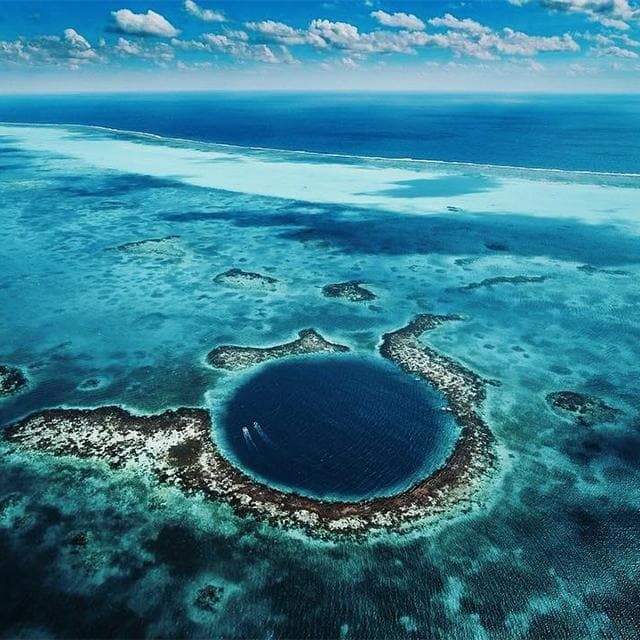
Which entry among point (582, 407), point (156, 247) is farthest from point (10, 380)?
point (582, 407)

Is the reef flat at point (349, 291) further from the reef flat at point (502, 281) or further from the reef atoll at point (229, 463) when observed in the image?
the reef atoll at point (229, 463)

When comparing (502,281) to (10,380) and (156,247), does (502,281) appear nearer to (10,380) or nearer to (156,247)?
(156,247)

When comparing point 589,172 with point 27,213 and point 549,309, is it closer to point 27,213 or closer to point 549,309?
point 549,309

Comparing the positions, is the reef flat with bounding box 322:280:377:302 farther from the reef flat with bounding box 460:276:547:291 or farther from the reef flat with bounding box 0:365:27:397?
the reef flat with bounding box 0:365:27:397

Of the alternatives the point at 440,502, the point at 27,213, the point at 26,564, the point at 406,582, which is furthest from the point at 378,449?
the point at 27,213

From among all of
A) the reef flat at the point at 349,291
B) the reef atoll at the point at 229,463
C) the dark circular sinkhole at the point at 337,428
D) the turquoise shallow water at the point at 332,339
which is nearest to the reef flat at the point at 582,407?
the turquoise shallow water at the point at 332,339

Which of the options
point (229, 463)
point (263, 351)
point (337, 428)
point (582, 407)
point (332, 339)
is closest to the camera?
point (229, 463)

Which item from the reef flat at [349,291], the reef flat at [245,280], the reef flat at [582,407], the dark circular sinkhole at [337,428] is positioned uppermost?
the dark circular sinkhole at [337,428]

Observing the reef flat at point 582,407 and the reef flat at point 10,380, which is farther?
the reef flat at point 10,380
